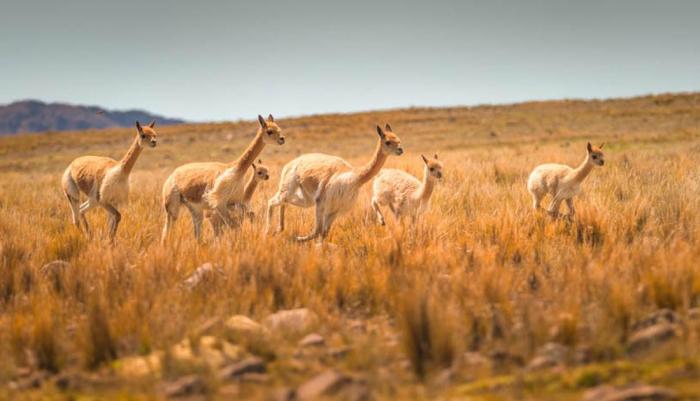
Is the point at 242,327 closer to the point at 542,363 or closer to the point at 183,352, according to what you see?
the point at 183,352

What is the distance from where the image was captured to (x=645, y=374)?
3.11 m

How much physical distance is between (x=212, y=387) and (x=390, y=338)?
1256 mm

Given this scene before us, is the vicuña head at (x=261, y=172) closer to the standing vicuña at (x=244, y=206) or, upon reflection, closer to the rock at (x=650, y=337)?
the standing vicuña at (x=244, y=206)

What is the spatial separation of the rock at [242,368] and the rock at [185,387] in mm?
145

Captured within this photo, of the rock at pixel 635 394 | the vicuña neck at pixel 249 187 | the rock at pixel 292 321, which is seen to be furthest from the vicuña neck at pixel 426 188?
the rock at pixel 635 394

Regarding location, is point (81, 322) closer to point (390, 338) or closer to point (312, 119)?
point (390, 338)

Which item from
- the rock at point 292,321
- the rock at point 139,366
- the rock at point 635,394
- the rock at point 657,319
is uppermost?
the rock at point 657,319

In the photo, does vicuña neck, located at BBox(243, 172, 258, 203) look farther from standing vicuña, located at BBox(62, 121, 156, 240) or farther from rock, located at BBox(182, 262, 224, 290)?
rock, located at BBox(182, 262, 224, 290)

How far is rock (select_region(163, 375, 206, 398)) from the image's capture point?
10.3 ft

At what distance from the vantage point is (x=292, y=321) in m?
4.11

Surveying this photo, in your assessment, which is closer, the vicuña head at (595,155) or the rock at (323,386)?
the rock at (323,386)

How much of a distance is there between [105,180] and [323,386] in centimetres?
600

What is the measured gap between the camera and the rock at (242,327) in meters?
3.81

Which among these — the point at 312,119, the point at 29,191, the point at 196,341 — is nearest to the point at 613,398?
the point at 196,341
